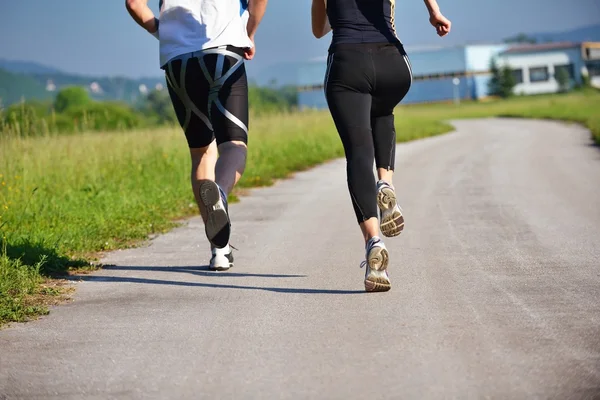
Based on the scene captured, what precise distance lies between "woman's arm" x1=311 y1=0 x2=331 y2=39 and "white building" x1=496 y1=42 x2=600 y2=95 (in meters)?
142

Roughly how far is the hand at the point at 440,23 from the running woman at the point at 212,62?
113cm

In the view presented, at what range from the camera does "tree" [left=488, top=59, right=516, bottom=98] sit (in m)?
134

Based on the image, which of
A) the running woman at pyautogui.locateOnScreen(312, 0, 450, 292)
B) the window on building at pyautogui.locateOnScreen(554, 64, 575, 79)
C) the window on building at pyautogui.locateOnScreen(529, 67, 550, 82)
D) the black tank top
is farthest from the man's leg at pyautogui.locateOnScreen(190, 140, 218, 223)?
the window on building at pyautogui.locateOnScreen(529, 67, 550, 82)

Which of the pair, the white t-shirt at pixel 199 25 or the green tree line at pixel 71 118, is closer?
the white t-shirt at pixel 199 25

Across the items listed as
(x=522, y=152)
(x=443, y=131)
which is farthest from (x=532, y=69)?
(x=522, y=152)

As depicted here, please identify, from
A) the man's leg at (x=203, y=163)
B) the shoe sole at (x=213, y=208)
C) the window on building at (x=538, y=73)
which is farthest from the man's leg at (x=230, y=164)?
the window on building at (x=538, y=73)

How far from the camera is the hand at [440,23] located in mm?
6156

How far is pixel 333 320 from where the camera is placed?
5.03 metres

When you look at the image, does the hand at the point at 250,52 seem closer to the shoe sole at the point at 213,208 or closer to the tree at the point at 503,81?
the shoe sole at the point at 213,208

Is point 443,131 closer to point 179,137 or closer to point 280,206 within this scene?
point 179,137

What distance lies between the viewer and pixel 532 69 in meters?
148

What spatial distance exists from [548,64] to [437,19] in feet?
480

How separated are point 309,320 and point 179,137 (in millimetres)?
15225

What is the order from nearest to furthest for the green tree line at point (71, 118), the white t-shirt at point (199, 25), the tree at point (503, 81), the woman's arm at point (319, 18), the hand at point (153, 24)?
1. the woman's arm at point (319, 18)
2. the white t-shirt at point (199, 25)
3. the hand at point (153, 24)
4. the green tree line at point (71, 118)
5. the tree at point (503, 81)
